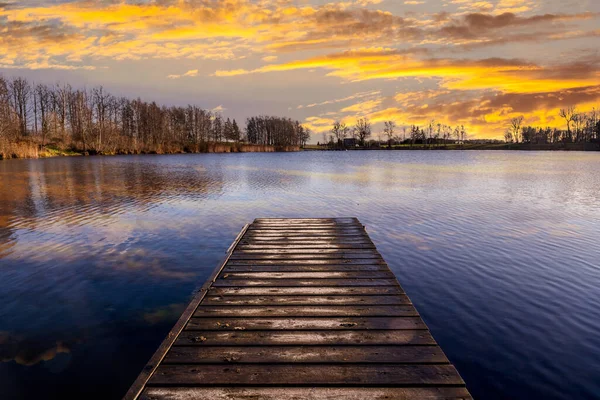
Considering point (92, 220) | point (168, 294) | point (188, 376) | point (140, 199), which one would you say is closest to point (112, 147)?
point (140, 199)

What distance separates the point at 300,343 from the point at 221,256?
7.83m

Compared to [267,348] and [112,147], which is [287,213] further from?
[112,147]

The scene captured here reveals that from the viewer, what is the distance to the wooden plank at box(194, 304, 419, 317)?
552cm

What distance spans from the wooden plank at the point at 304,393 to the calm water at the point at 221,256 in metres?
2.38

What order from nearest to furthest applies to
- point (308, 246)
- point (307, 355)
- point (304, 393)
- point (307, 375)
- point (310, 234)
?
point (304, 393), point (307, 375), point (307, 355), point (308, 246), point (310, 234)

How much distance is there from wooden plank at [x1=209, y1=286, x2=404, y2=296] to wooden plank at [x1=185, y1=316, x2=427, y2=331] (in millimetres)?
970

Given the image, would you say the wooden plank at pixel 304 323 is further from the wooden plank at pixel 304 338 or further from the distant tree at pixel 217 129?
the distant tree at pixel 217 129

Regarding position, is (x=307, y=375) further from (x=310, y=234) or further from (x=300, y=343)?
(x=310, y=234)

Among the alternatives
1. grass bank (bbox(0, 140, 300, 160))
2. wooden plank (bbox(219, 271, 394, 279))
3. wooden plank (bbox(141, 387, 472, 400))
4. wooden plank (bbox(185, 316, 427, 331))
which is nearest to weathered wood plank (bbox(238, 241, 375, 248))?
wooden plank (bbox(219, 271, 394, 279))

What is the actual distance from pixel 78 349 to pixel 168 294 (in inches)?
99.6

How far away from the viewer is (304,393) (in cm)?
373

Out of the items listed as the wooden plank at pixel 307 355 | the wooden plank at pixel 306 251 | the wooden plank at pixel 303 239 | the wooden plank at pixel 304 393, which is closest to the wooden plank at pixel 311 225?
the wooden plank at pixel 303 239

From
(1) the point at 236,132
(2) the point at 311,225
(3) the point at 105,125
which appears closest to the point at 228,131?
(1) the point at 236,132

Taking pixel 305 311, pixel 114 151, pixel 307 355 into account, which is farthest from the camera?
pixel 114 151
